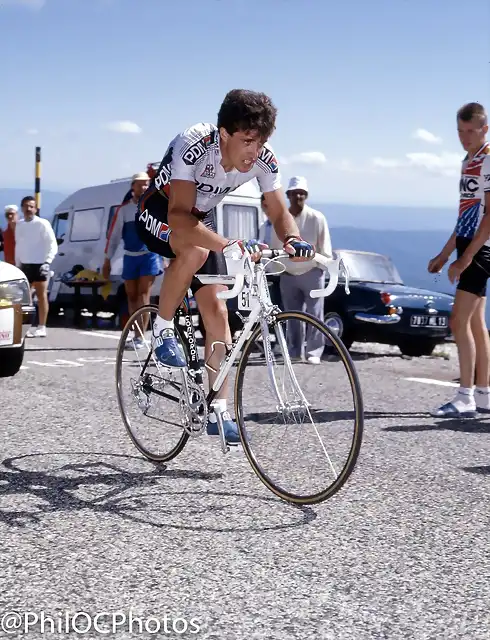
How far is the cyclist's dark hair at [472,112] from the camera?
642 centimetres

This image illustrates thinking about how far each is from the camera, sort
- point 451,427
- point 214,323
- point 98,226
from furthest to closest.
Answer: point 98,226 → point 451,427 → point 214,323

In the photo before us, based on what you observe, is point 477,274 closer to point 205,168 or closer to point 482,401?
point 482,401

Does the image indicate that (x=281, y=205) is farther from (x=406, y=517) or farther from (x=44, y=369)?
(x=44, y=369)

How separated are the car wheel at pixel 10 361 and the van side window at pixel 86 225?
8.91m

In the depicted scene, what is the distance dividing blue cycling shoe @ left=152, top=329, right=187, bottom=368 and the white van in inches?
411

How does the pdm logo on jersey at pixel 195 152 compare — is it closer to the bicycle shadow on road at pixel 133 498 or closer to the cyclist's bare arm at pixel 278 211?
the cyclist's bare arm at pixel 278 211

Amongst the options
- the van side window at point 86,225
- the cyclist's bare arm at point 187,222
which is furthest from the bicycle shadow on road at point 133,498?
the van side window at point 86,225

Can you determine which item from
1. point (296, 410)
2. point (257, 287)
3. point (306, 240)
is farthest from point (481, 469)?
point (306, 240)

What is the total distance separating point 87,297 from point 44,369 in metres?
7.93

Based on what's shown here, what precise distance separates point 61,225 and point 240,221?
449 centimetres

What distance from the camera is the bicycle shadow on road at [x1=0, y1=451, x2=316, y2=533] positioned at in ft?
12.3

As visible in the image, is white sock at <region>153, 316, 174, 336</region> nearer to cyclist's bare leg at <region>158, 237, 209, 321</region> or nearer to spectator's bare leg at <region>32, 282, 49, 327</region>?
cyclist's bare leg at <region>158, 237, 209, 321</region>

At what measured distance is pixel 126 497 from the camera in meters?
4.11

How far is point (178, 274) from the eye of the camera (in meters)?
4.37
